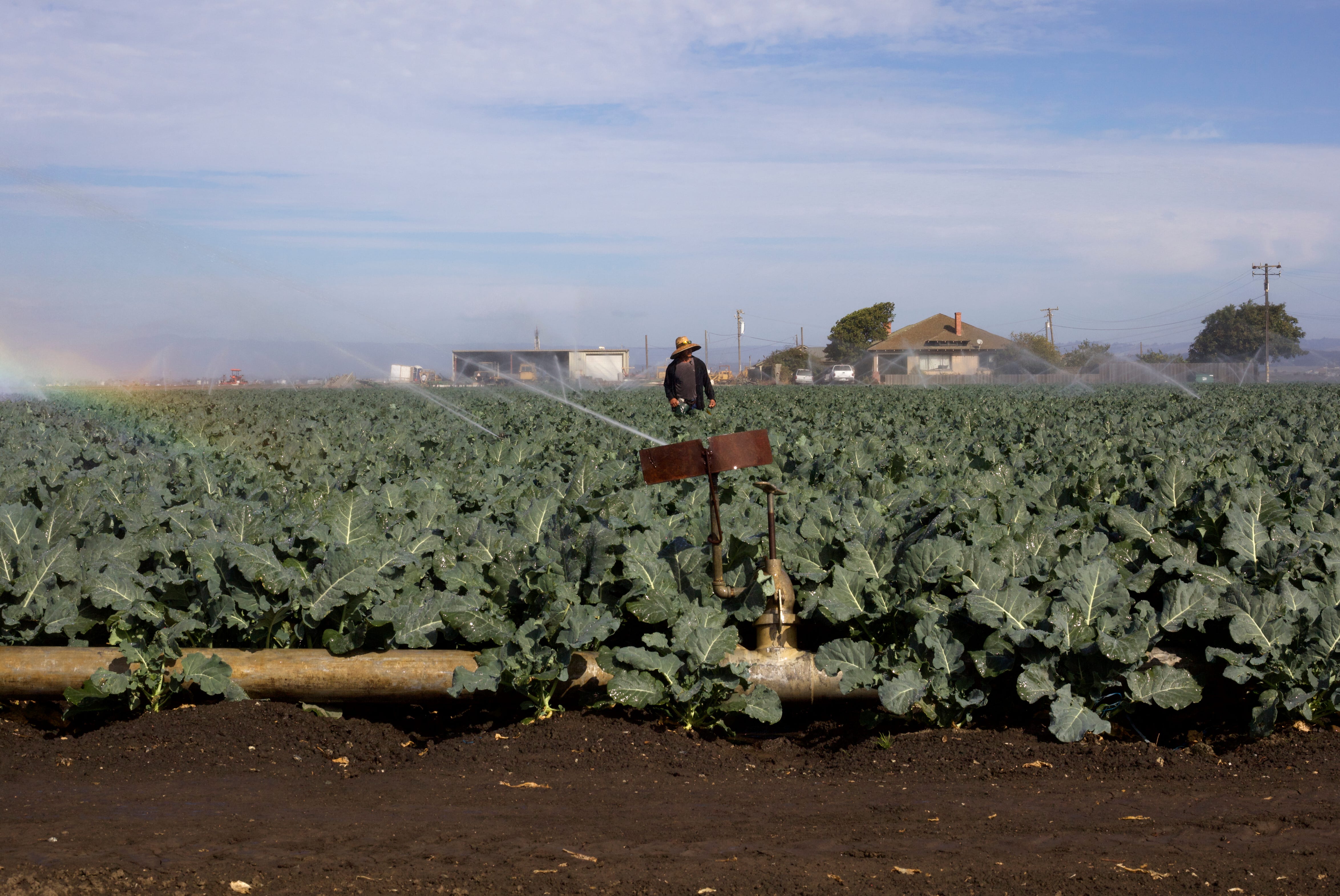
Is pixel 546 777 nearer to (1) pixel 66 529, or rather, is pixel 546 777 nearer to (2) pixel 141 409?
(1) pixel 66 529

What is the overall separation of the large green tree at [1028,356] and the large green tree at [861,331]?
10609mm

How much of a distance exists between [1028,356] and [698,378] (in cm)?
8654

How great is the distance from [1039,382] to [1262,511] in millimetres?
58200

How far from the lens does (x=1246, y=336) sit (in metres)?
90.0

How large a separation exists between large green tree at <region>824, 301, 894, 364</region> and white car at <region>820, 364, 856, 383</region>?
70.8 ft

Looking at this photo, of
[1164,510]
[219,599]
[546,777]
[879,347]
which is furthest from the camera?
[879,347]

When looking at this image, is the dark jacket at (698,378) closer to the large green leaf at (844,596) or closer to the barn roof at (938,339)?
the large green leaf at (844,596)

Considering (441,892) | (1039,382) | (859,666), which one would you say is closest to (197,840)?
(441,892)

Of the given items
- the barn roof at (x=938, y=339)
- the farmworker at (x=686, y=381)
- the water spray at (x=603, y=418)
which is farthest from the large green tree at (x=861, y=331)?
the farmworker at (x=686, y=381)

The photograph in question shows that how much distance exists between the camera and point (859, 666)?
412cm

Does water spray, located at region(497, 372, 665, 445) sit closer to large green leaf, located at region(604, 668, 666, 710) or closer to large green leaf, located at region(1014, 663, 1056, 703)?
large green leaf, located at region(604, 668, 666, 710)

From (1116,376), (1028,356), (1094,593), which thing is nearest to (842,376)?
(1116,376)

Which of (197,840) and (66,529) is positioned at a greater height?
(66,529)

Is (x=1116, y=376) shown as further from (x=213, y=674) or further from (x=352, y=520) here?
(x=213, y=674)
